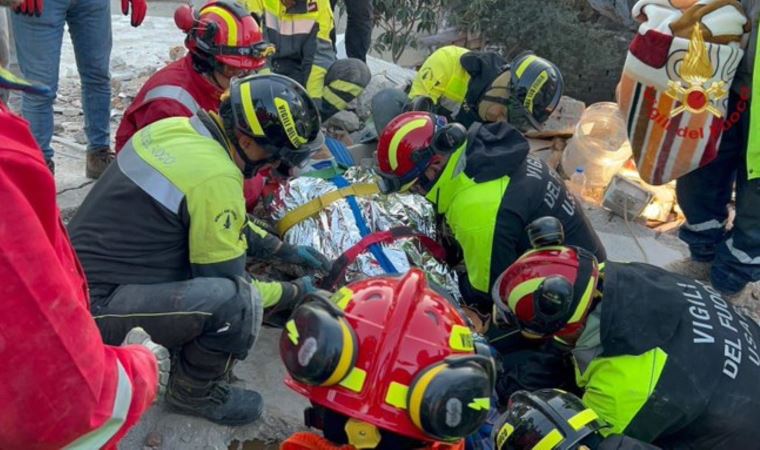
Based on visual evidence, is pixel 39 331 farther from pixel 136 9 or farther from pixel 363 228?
pixel 136 9

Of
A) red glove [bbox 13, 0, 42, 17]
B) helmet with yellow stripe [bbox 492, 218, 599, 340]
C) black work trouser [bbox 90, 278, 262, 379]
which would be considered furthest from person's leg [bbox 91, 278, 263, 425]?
red glove [bbox 13, 0, 42, 17]

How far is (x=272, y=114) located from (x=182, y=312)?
0.79 metres

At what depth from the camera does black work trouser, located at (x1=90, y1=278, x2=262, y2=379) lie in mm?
2738

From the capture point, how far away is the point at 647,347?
266 cm

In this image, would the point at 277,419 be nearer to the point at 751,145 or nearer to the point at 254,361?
the point at 254,361

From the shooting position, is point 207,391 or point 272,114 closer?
point 272,114

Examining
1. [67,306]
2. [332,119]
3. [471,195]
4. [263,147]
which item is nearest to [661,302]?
[471,195]

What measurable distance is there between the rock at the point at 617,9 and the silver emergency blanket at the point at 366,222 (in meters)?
6.79

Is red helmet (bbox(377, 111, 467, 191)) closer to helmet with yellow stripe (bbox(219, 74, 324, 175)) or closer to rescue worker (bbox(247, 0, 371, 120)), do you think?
helmet with yellow stripe (bbox(219, 74, 324, 175))

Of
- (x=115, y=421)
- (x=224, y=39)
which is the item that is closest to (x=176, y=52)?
(x=224, y=39)

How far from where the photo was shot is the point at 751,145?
4.06 m

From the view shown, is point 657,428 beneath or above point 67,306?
beneath

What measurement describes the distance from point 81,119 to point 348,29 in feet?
7.56

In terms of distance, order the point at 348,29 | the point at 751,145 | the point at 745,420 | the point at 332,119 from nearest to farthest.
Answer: the point at 745,420
the point at 751,145
the point at 332,119
the point at 348,29
